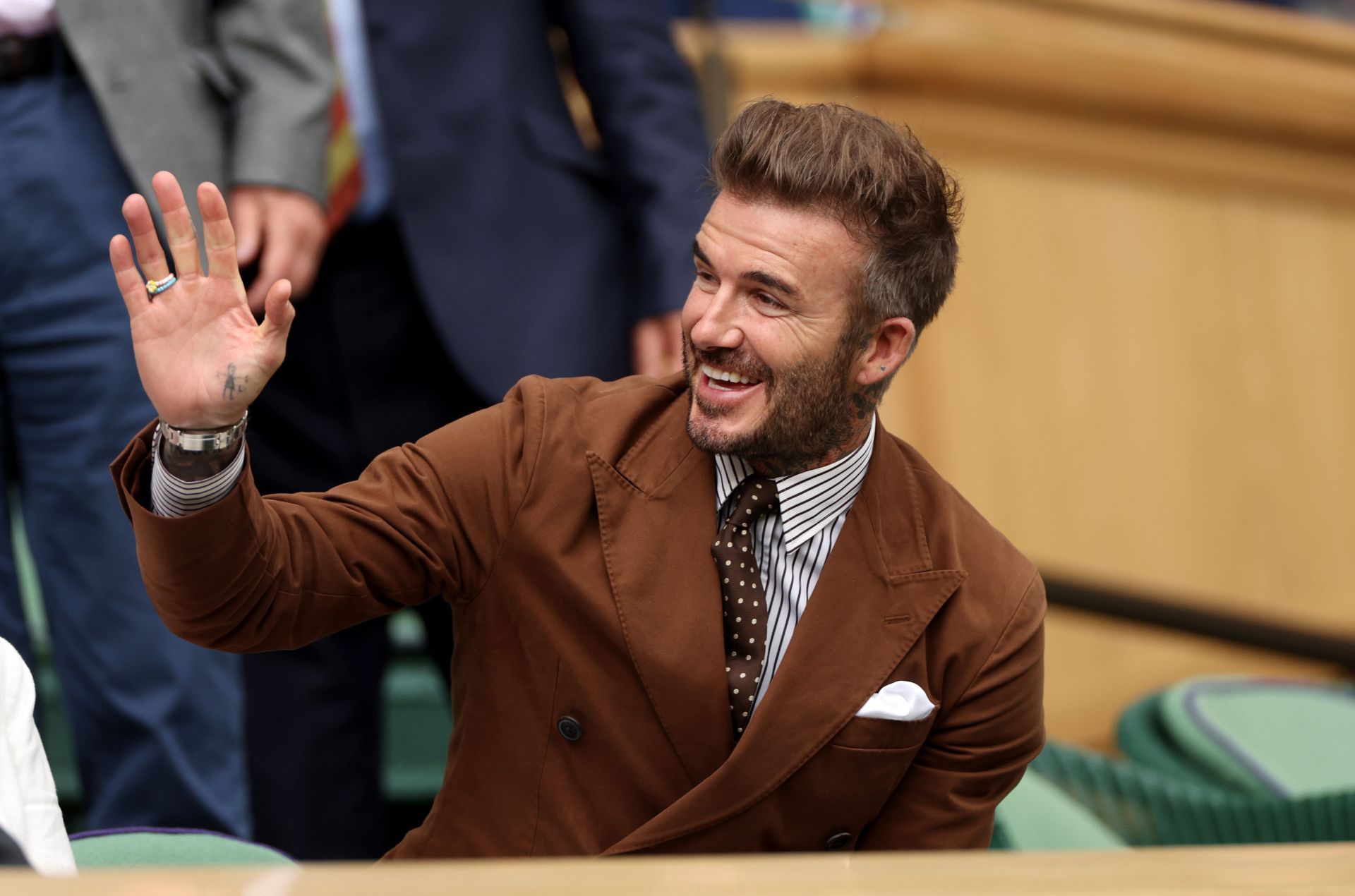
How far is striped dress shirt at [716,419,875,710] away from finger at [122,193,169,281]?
0.46m

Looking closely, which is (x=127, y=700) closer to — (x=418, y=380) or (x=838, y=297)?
(x=418, y=380)

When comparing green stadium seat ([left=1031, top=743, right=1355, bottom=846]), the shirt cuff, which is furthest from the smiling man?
green stadium seat ([left=1031, top=743, right=1355, bottom=846])

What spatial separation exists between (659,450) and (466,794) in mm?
310

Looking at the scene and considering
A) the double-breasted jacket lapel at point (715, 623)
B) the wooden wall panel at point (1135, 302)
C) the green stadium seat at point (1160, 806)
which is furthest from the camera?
the wooden wall panel at point (1135, 302)

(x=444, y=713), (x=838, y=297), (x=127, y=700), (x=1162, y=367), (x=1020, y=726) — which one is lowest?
(x=444, y=713)

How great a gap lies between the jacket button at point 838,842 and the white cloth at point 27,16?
3.15 ft

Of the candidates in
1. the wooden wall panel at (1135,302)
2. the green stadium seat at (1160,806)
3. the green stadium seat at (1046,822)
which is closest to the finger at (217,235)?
the green stadium seat at (1046,822)

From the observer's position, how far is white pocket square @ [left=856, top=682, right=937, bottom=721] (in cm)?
126

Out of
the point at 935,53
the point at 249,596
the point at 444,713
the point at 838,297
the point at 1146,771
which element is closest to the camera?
the point at 249,596

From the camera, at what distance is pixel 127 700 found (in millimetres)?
1478

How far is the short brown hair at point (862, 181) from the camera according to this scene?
1275 mm

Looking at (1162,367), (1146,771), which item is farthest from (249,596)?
(1162,367)

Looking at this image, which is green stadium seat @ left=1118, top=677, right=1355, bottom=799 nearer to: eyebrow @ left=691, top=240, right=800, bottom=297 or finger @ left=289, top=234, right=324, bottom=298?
eyebrow @ left=691, top=240, right=800, bottom=297

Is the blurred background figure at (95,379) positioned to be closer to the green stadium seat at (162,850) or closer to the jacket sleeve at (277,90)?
the jacket sleeve at (277,90)
